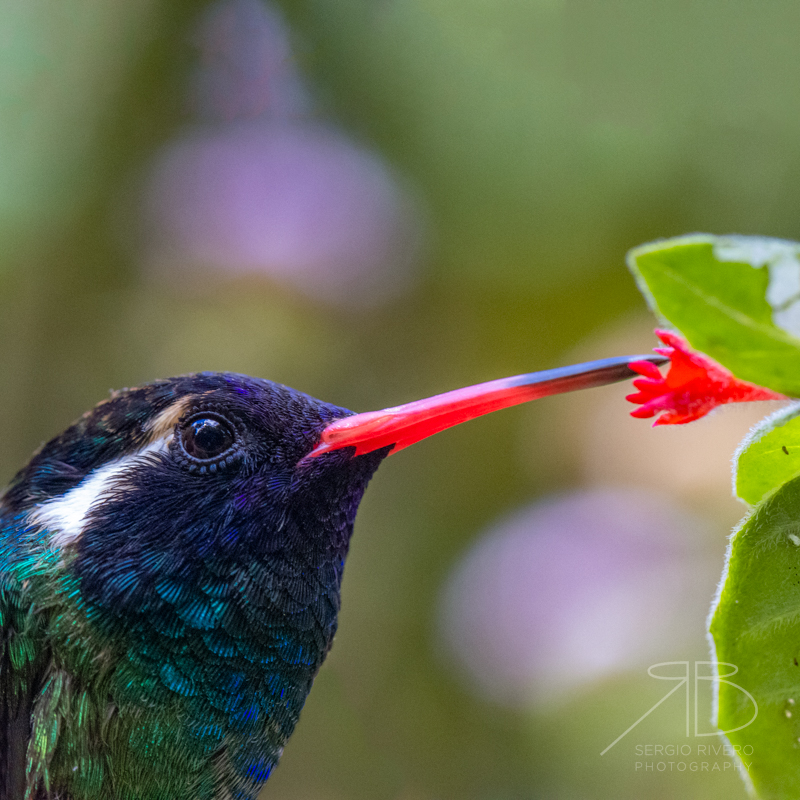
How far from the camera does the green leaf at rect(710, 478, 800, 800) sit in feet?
1.36

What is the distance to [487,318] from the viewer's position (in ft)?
8.97

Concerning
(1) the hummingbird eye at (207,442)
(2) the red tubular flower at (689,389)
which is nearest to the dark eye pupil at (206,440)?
(1) the hummingbird eye at (207,442)

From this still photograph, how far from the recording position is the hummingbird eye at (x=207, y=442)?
867 mm

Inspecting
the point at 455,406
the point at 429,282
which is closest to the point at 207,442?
the point at 455,406

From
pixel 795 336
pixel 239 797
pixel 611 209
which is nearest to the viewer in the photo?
pixel 795 336

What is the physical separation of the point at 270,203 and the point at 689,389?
229cm

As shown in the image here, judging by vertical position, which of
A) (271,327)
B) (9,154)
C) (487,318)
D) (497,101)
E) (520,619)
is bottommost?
(520,619)

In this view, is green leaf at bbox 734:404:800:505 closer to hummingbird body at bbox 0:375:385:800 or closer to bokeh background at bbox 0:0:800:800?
hummingbird body at bbox 0:375:385:800

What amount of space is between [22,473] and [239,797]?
18.8 inches

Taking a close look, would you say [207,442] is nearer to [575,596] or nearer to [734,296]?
[734,296]

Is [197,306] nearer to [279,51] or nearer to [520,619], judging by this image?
[279,51]

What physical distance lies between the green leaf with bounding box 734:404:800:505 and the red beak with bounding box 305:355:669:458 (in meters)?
0.10

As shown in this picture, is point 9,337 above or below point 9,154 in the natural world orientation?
below

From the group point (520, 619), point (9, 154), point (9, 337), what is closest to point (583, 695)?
point (520, 619)
